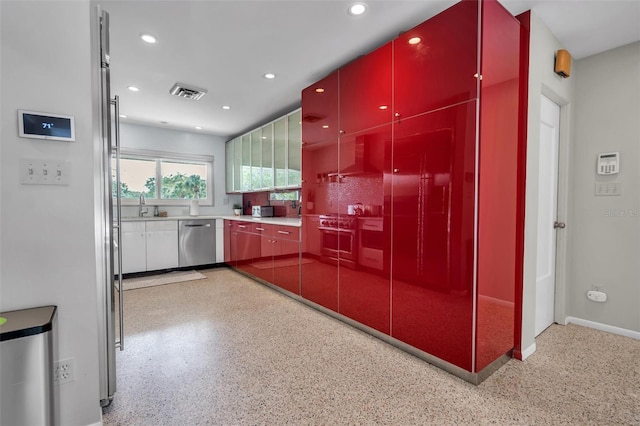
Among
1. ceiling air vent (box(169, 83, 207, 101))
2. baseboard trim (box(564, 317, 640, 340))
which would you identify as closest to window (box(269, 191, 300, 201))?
ceiling air vent (box(169, 83, 207, 101))

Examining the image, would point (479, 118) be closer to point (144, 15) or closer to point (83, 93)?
point (83, 93)

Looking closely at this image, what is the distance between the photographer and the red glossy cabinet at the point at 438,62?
1.77 metres

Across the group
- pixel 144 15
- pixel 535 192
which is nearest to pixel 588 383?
pixel 535 192

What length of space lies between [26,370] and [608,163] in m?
4.12

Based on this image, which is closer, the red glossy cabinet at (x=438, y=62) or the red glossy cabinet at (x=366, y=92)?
the red glossy cabinet at (x=438, y=62)

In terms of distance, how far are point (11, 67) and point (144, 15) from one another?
120 cm

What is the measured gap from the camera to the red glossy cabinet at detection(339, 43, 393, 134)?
229 cm

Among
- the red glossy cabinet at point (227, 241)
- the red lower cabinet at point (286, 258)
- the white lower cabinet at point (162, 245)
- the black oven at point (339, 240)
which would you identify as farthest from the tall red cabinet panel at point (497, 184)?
the white lower cabinet at point (162, 245)

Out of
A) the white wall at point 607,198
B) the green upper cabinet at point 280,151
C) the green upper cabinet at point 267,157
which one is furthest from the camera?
the green upper cabinet at point 280,151

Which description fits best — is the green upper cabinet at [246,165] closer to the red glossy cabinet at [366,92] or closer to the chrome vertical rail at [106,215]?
the red glossy cabinet at [366,92]

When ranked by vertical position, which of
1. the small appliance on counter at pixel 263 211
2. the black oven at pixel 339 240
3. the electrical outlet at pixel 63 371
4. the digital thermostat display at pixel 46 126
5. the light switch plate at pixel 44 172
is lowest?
the electrical outlet at pixel 63 371

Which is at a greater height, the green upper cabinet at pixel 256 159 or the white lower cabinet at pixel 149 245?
the green upper cabinet at pixel 256 159

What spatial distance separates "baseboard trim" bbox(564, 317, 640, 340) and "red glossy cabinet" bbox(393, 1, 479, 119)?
253cm

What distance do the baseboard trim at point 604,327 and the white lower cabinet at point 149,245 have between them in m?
5.23
